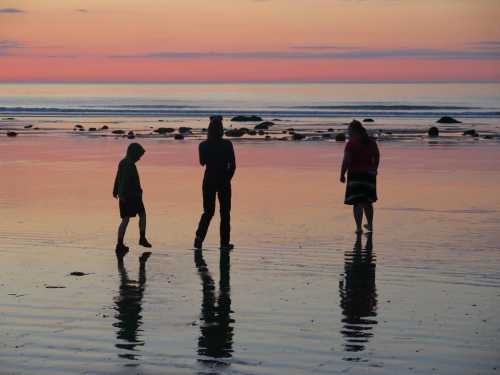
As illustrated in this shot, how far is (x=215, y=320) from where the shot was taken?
8977 millimetres

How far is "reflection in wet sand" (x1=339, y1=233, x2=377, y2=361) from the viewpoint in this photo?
827 cm

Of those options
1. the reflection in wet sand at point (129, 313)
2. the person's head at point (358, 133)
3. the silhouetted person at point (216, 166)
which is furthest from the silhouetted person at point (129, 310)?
the person's head at point (358, 133)

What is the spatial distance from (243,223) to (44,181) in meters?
8.12

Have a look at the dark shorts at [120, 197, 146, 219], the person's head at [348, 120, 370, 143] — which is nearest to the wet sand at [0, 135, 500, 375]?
the dark shorts at [120, 197, 146, 219]

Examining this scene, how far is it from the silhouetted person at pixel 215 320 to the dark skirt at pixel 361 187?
397 centimetres

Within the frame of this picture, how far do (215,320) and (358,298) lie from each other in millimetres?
1652

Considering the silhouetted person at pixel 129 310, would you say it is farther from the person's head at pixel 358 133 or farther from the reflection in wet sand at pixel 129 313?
the person's head at pixel 358 133

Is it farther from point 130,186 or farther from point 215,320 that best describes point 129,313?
point 130,186

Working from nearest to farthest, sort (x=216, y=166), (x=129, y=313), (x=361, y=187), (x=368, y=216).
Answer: (x=129, y=313) < (x=216, y=166) < (x=368, y=216) < (x=361, y=187)

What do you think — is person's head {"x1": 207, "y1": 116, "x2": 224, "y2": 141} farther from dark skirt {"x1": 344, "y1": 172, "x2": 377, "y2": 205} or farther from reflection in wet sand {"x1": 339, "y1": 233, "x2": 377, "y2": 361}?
dark skirt {"x1": 344, "y1": 172, "x2": 377, "y2": 205}

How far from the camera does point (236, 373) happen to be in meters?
7.21

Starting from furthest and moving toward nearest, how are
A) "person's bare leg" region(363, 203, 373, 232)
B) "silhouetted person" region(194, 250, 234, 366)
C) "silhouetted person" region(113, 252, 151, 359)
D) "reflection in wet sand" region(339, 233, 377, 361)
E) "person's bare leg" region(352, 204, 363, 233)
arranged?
1. "person's bare leg" region(363, 203, 373, 232)
2. "person's bare leg" region(352, 204, 363, 233)
3. "reflection in wet sand" region(339, 233, 377, 361)
4. "silhouetted person" region(113, 252, 151, 359)
5. "silhouetted person" region(194, 250, 234, 366)

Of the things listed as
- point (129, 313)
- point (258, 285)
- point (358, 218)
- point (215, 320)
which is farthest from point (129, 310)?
point (358, 218)

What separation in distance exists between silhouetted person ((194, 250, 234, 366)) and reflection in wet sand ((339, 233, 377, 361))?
90cm
